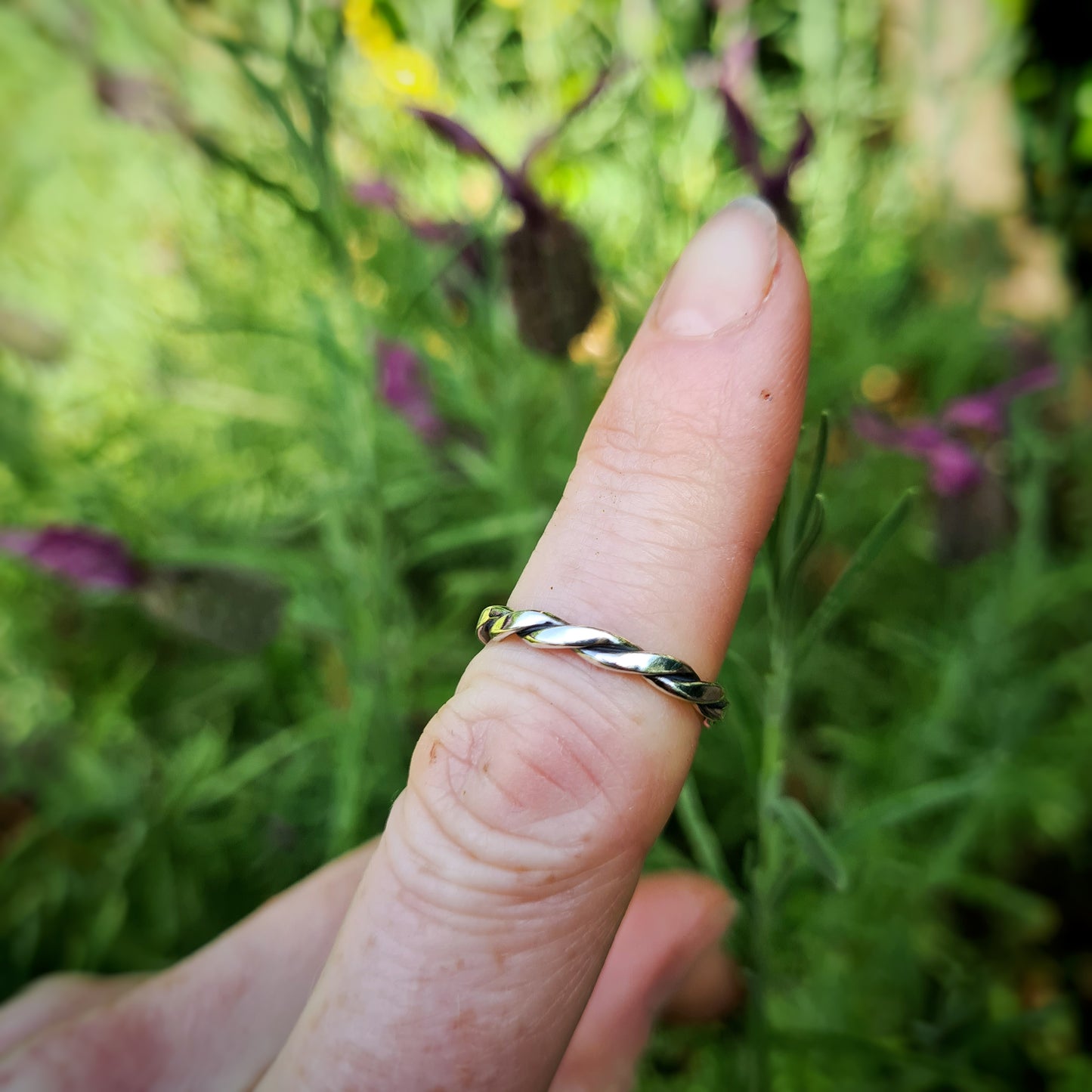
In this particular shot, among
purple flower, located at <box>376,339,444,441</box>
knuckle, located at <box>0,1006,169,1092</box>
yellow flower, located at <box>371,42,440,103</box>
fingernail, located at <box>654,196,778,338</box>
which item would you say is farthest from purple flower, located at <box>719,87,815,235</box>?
knuckle, located at <box>0,1006,169,1092</box>

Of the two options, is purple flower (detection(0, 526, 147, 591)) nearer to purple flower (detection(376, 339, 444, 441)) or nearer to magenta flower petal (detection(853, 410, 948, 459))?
purple flower (detection(376, 339, 444, 441))

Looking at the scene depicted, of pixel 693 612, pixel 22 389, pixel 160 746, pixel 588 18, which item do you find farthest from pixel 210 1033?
pixel 588 18

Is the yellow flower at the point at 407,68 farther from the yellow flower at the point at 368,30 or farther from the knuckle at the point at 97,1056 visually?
the knuckle at the point at 97,1056

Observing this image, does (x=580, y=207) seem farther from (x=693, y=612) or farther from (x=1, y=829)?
(x=1, y=829)

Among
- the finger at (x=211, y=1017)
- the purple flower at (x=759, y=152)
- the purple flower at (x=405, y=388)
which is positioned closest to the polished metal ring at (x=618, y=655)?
the finger at (x=211, y=1017)

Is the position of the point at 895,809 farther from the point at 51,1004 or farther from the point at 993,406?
the point at 51,1004
